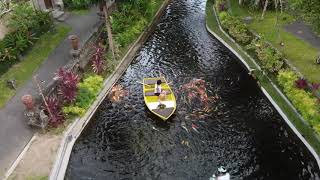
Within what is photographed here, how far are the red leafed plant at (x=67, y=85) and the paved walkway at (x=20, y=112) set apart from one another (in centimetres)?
298

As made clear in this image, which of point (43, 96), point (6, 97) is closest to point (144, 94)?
point (43, 96)

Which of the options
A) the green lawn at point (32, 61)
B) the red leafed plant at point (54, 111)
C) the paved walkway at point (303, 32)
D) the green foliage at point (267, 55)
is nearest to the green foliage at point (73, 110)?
the red leafed plant at point (54, 111)

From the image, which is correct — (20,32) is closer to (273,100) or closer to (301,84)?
(273,100)

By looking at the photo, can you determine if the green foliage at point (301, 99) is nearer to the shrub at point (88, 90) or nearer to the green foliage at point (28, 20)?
the shrub at point (88, 90)

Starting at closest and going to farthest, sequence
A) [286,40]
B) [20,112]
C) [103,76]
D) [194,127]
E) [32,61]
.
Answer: [194,127]
[20,112]
[103,76]
[32,61]
[286,40]

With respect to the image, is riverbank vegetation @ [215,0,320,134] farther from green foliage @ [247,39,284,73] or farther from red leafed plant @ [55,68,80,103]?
red leafed plant @ [55,68,80,103]

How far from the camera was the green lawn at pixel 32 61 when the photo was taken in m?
37.8

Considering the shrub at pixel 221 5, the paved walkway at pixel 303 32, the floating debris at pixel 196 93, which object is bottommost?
the floating debris at pixel 196 93

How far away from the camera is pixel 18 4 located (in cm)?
4209

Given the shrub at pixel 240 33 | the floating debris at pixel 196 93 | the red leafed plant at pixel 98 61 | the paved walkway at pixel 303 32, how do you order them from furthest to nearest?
the shrub at pixel 240 33 < the paved walkway at pixel 303 32 < the red leafed plant at pixel 98 61 < the floating debris at pixel 196 93

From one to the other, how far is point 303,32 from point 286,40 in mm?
3057

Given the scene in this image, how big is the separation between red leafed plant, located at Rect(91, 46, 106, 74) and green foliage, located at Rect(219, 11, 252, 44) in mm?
15459

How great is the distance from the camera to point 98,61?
1614 inches

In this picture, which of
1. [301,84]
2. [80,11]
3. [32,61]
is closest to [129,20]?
[80,11]
